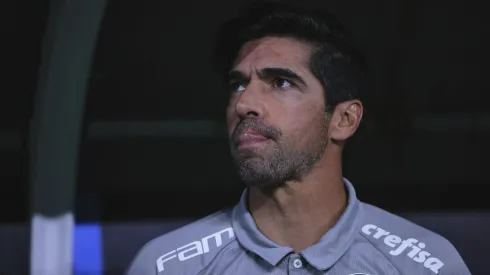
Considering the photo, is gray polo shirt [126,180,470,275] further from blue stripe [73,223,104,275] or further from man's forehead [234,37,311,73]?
blue stripe [73,223,104,275]

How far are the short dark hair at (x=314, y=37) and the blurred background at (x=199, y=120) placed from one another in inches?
21.0

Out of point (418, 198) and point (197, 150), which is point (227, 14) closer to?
point (197, 150)

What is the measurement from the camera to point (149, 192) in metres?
2.31

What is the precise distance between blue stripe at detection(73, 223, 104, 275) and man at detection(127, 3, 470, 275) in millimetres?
561

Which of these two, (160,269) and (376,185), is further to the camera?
(376,185)

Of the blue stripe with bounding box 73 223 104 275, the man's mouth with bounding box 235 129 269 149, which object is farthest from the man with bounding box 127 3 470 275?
the blue stripe with bounding box 73 223 104 275

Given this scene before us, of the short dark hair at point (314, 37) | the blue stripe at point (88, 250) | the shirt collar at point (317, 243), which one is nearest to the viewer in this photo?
the shirt collar at point (317, 243)

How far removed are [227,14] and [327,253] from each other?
3.36 feet

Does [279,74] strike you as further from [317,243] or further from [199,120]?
[199,120]

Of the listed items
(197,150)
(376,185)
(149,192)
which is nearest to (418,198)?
Result: (376,185)

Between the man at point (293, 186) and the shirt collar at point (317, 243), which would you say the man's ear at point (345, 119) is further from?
the shirt collar at point (317, 243)

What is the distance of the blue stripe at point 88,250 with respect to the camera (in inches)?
84.8

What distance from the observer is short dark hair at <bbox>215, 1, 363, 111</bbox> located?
64.4 inches

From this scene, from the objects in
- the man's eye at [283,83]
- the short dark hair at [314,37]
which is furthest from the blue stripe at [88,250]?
the man's eye at [283,83]
